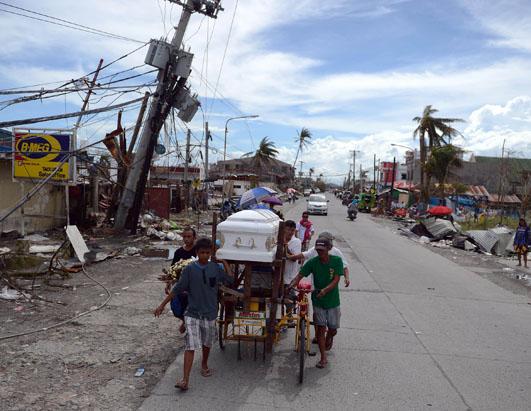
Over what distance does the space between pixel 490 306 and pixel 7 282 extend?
8918 mm

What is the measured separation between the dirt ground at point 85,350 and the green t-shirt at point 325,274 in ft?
6.21

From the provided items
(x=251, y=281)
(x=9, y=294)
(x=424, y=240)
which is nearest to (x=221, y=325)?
(x=251, y=281)

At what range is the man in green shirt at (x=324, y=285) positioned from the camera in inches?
237

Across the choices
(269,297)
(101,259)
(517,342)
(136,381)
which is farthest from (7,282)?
(517,342)

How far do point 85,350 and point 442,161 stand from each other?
38.9 m

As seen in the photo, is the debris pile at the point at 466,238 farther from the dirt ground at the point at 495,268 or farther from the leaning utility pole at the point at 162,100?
the leaning utility pole at the point at 162,100

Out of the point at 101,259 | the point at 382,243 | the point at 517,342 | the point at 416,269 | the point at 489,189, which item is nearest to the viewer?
the point at 517,342

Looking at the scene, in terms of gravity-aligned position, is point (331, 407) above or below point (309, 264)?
below

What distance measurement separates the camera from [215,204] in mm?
41969

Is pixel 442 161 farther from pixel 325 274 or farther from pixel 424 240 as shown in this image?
pixel 325 274

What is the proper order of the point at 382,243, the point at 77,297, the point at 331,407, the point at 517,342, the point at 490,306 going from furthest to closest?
the point at 382,243 → the point at 490,306 → the point at 77,297 → the point at 517,342 → the point at 331,407

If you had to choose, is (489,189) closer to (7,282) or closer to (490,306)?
(490,306)

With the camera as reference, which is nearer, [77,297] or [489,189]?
[77,297]

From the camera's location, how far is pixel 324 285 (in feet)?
20.0
